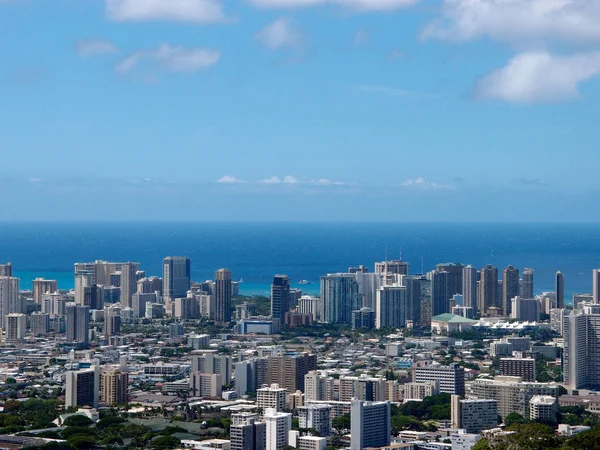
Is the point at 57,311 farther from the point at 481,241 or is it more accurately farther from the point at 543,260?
the point at 481,241

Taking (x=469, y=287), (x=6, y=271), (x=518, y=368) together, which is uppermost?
(x=6, y=271)

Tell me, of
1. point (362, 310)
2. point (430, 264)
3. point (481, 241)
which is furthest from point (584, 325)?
point (481, 241)

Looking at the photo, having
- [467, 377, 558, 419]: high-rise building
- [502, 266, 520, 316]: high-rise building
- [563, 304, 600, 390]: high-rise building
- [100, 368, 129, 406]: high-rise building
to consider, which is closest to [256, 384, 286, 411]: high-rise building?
[100, 368, 129, 406]: high-rise building

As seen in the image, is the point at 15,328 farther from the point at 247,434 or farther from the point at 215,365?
the point at 247,434

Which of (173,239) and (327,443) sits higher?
(173,239)

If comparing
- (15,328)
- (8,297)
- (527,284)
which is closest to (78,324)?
(15,328)

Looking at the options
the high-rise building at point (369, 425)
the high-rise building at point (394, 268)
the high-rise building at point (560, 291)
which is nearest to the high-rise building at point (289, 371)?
the high-rise building at point (369, 425)

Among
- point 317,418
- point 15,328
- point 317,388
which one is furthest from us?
A: point 15,328
